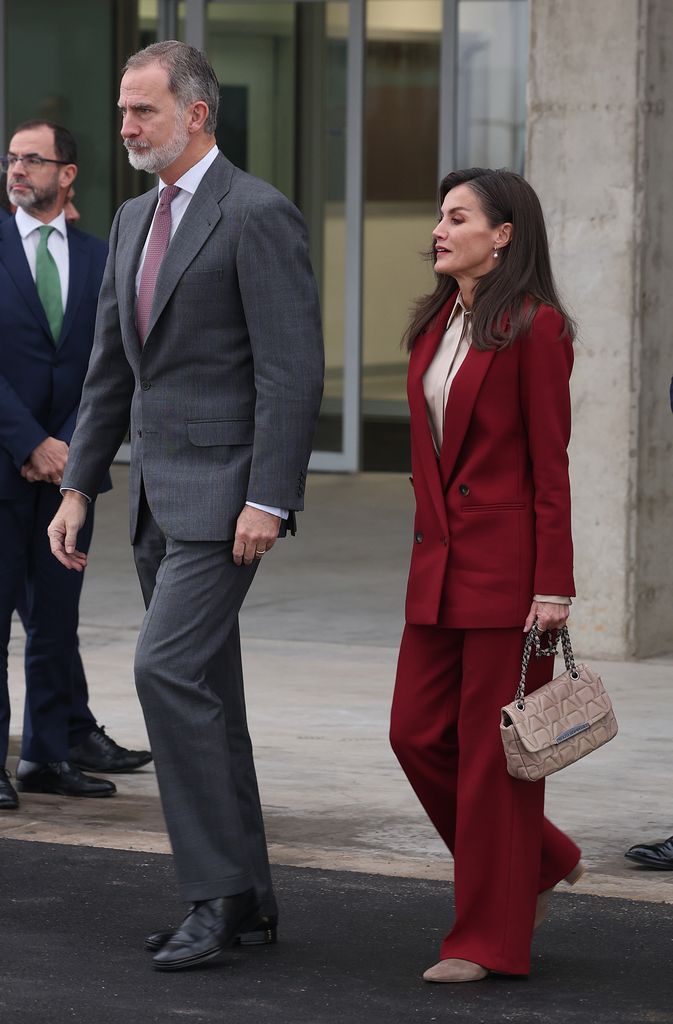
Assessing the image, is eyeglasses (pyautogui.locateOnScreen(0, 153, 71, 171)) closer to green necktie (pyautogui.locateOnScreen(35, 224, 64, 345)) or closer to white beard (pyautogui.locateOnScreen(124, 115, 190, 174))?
green necktie (pyautogui.locateOnScreen(35, 224, 64, 345))

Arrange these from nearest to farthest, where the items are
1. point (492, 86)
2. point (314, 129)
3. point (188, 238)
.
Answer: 1. point (188, 238)
2. point (314, 129)
3. point (492, 86)

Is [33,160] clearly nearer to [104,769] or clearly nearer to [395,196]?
[104,769]

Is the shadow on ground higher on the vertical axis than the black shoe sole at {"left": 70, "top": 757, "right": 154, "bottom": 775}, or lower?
higher

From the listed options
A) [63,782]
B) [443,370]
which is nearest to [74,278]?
[63,782]

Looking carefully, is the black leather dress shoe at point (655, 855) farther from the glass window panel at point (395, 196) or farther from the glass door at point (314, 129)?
the glass window panel at point (395, 196)

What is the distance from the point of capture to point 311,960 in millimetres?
4875

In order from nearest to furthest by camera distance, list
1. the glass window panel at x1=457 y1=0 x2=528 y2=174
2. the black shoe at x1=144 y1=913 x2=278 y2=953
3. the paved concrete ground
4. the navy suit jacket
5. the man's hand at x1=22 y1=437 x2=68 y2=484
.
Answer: the black shoe at x1=144 y1=913 x2=278 y2=953
the paved concrete ground
the man's hand at x1=22 y1=437 x2=68 y2=484
the navy suit jacket
the glass window panel at x1=457 y1=0 x2=528 y2=174

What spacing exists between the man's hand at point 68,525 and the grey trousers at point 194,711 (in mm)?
369

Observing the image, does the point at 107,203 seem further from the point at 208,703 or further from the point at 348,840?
the point at 208,703

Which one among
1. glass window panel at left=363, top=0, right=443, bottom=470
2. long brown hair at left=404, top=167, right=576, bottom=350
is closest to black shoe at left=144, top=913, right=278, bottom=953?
long brown hair at left=404, top=167, right=576, bottom=350

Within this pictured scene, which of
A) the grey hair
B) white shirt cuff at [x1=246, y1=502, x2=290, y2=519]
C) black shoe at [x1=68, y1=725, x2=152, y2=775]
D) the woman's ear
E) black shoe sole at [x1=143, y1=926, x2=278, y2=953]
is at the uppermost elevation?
the grey hair

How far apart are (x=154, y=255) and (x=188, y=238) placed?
0.46ft

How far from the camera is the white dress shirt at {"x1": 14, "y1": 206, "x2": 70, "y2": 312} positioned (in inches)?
258

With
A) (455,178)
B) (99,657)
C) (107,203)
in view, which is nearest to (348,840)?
(455,178)
